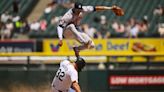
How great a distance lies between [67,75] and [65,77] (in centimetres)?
12

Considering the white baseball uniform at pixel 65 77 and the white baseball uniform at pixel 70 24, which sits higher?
the white baseball uniform at pixel 70 24

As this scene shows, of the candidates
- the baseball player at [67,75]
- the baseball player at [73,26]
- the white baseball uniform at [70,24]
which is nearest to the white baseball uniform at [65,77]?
the baseball player at [67,75]

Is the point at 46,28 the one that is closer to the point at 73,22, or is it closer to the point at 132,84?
the point at 132,84

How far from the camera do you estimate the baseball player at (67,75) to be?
1061 centimetres

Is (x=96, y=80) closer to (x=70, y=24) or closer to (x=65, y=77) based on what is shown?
(x=70, y=24)

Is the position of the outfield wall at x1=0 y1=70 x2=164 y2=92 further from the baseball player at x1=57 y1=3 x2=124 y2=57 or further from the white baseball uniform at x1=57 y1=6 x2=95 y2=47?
the white baseball uniform at x1=57 y1=6 x2=95 y2=47

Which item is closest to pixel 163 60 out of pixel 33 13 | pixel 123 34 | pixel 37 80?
pixel 37 80

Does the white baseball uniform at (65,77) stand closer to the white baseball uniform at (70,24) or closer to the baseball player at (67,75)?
the baseball player at (67,75)

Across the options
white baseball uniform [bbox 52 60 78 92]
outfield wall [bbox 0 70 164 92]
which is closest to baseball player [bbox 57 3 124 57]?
white baseball uniform [bbox 52 60 78 92]

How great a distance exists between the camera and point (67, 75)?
1094 centimetres

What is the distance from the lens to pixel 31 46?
2350 cm

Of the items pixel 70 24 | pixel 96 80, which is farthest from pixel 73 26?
pixel 96 80

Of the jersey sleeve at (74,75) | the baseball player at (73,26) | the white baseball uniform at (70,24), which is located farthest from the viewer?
the white baseball uniform at (70,24)

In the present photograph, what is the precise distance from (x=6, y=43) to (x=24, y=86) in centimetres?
653
